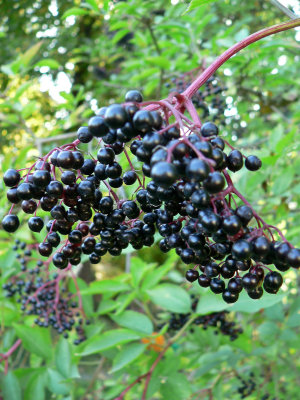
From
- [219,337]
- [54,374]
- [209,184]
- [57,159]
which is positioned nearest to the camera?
[209,184]

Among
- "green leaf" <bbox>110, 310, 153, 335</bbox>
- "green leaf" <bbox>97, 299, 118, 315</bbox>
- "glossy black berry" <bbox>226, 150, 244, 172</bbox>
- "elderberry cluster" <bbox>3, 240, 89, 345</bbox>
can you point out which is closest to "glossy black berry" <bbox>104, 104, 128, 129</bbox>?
"glossy black berry" <bbox>226, 150, 244, 172</bbox>

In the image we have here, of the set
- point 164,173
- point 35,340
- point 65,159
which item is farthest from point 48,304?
point 164,173

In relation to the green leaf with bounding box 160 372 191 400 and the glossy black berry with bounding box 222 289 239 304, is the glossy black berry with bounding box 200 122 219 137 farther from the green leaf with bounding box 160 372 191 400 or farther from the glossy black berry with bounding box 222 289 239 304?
the green leaf with bounding box 160 372 191 400

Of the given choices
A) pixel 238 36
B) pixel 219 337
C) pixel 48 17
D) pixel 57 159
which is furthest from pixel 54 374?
pixel 48 17

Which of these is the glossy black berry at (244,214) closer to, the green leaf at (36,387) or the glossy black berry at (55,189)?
the glossy black berry at (55,189)

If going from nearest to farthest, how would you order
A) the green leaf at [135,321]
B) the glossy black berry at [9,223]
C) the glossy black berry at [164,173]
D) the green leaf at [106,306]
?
the glossy black berry at [164,173]
the glossy black berry at [9,223]
the green leaf at [135,321]
the green leaf at [106,306]

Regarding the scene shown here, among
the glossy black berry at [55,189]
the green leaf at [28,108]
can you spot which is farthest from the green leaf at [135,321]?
the green leaf at [28,108]

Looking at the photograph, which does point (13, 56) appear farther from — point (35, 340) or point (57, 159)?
point (57, 159)
